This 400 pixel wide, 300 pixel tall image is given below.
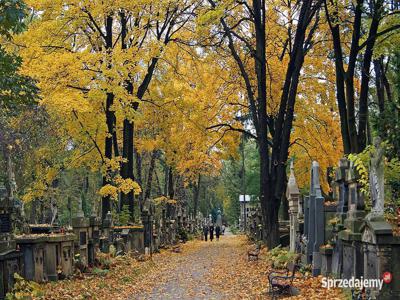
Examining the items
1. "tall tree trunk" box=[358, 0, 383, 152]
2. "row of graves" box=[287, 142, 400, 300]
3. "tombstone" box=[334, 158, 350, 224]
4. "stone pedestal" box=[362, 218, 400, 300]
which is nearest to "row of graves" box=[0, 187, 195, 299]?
"row of graves" box=[287, 142, 400, 300]

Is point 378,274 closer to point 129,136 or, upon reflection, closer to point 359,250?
point 359,250

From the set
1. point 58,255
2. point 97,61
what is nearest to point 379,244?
point 58,255

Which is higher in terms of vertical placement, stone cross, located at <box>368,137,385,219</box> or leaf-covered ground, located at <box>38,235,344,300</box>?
stone cross, located at <box>368,137,385,219</box>

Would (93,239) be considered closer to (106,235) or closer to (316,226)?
(106,235)

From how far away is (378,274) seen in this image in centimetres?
887

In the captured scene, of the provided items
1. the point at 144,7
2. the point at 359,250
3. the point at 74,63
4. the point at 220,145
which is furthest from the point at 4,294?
the point at 220,145

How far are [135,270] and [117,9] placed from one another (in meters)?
A: 9.68

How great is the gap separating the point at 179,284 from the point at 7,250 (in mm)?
4980

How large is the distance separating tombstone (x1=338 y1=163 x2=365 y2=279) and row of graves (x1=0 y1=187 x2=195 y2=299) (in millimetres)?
6562

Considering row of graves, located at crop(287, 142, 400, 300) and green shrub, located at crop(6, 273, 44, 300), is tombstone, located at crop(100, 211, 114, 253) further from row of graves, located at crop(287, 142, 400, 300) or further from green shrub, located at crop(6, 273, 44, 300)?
green shrub, located at crop(6, 273, 44, 300)

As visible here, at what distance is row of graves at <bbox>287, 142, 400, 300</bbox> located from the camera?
8828mm

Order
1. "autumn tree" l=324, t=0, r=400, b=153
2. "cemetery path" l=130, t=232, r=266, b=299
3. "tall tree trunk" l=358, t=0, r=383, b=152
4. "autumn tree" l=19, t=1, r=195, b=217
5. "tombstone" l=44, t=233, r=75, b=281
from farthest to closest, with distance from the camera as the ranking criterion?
"autumn tree" l=19, t=1, r=195, b=217, "autumn tree" l=324, t=0, r=400, b=153, "tall tree trunk" l=358, t=0, r=383, b=152, "tombstone" l=44, t=233, r=75, b=281, "cemetery path" l=130, t=232, r=266, b=299

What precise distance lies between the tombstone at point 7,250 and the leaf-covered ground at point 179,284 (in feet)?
2.99

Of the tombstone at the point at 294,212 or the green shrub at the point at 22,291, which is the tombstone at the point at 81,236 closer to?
the green shrub at the point at 22,291
